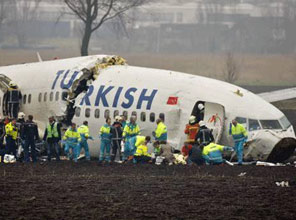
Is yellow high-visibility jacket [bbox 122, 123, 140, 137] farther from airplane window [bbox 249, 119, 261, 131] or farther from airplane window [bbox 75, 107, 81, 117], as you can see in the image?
airplane window [bbox 249, 119, 261, 131]

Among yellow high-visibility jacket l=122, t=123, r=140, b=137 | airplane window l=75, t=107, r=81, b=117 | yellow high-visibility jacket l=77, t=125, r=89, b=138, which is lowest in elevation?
yellow high-visibility jacket l=77, t=125, r=89, b=138

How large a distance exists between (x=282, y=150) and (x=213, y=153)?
2.73 m

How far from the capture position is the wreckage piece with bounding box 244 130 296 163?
35.9m

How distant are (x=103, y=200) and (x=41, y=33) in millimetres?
97496

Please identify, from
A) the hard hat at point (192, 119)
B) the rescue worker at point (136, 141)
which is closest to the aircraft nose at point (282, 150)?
the hard hat at point (192, 119)

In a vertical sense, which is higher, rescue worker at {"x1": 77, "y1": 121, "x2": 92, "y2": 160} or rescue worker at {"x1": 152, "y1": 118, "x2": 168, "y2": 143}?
rescue worker at {"x1": 152, "y1": 118, "x2": 168, "y2": 143}

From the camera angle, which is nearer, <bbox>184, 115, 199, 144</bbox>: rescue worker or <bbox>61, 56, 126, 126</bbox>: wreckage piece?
<bbox>184, 115, 199, 144</bbox>: rescue worker

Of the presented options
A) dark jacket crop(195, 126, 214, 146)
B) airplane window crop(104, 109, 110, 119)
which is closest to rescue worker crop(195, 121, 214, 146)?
dark jacket crop(195, 126, 214, 146)

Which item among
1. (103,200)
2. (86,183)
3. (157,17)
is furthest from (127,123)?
(157,17)

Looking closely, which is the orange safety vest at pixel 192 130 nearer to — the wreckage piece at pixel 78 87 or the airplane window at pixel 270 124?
the airplane window at pixel 270 124

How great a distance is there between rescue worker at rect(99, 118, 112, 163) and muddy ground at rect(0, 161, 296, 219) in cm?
319

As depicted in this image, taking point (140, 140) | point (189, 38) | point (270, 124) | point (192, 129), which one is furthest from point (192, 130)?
point (189, 38)

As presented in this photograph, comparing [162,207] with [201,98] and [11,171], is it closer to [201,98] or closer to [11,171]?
[11,171]

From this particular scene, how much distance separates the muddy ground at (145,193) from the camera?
23047 mm
